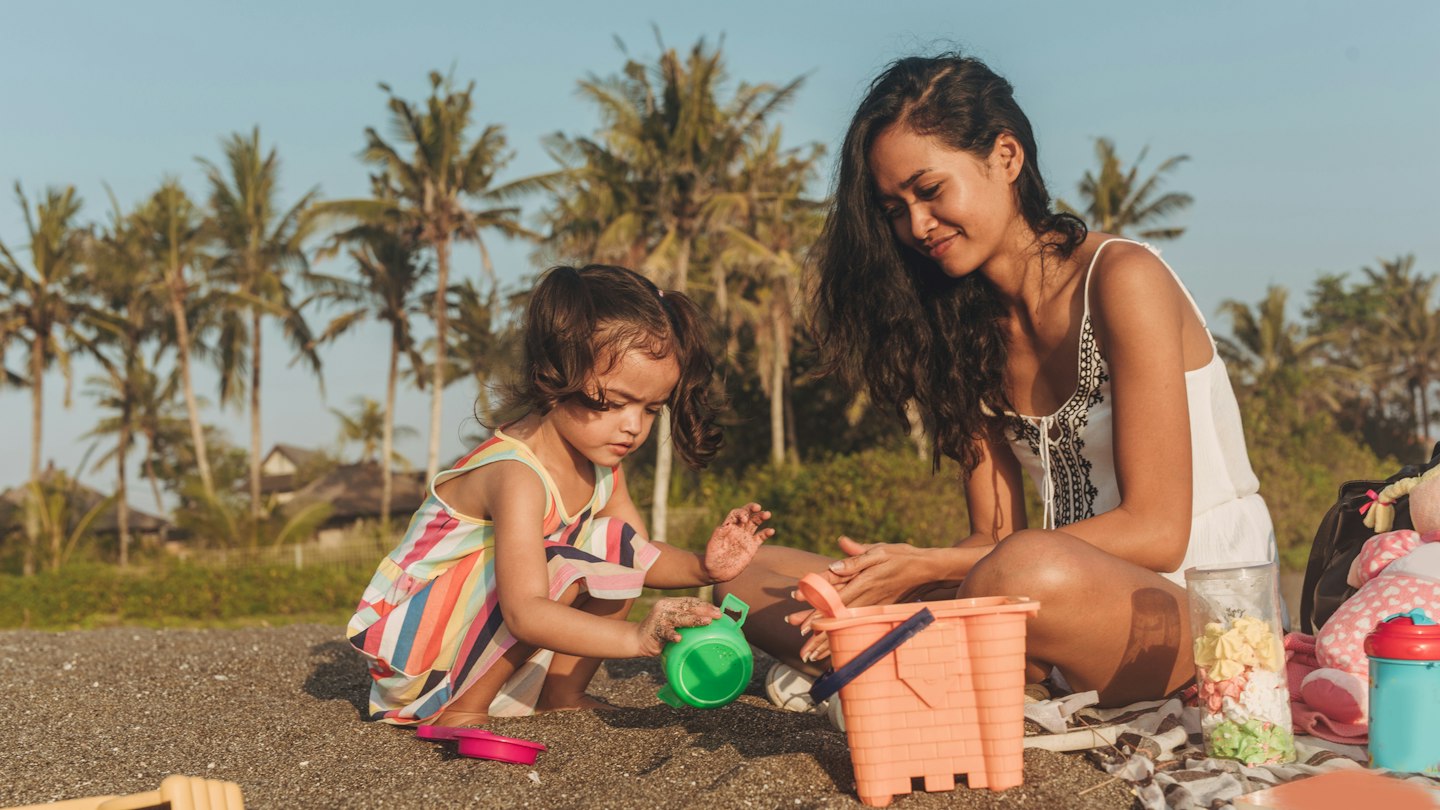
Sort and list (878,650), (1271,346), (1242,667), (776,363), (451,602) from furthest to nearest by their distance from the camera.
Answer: (1271,346) < (776,363) < (451,602) < (1242,667) < (878,650)

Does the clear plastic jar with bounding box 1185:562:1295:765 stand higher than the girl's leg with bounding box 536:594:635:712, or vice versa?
the clear plastic jar with bounding box 1185:562:1295:765

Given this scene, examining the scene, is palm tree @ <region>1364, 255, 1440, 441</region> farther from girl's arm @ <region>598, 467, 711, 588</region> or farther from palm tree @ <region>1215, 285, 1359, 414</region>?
girl's arm @ <region>598, 467, 711, 588</region>

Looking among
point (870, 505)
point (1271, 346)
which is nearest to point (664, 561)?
point (870, 505)

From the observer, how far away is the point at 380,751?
2.67 metres

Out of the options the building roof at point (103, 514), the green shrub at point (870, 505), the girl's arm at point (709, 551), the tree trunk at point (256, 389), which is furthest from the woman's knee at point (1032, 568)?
the building roof at point (103, 514)

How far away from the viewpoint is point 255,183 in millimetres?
27656

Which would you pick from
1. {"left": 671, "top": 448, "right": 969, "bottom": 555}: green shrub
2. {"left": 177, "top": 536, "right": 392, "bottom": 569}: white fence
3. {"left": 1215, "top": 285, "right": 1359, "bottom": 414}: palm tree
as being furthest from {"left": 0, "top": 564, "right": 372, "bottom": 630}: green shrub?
{"left": 1215, "top": 285, "right": 1359, "bottom": 414}: palm tree

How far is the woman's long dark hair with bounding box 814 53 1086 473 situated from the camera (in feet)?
9.00

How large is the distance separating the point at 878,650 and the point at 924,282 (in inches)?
61.7

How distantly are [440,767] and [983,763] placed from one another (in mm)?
1195

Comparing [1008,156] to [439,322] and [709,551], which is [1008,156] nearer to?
[709,551]

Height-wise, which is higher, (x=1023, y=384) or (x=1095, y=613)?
(x=1023, y=384)

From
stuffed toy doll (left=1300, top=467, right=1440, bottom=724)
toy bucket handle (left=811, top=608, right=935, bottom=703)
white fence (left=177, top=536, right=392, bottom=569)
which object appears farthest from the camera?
white fence (left=177, top=536, right=392, bottom=569)

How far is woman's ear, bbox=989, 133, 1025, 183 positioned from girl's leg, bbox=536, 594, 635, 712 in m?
1.48
